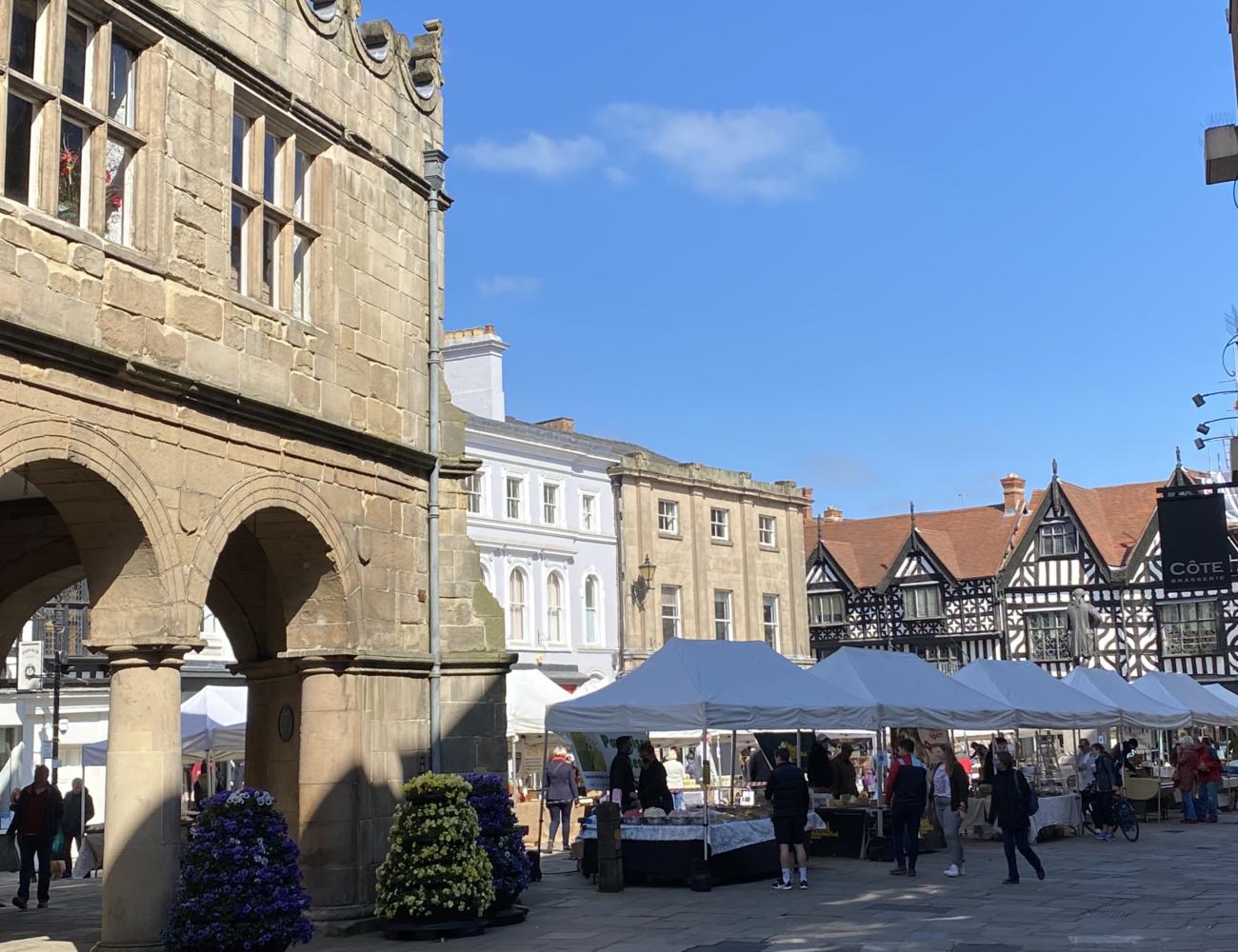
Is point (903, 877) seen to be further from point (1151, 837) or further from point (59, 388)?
point (59, 388)

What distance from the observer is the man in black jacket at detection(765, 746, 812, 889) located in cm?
1445

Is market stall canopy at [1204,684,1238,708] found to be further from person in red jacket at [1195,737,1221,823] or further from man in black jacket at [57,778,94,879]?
man in black jacket at [57,778,94,879]

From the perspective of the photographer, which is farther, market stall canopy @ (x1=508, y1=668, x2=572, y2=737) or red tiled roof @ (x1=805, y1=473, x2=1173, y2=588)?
red tiled roof @ (x1=805, y1=473, x2=1173, y2=588)

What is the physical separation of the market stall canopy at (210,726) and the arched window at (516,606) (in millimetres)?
15649

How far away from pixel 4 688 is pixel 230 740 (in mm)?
10268

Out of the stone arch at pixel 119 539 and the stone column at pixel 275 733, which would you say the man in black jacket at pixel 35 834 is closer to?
the stone column at pixel 275 733

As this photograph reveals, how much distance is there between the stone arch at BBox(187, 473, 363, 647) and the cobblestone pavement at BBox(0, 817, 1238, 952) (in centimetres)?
263

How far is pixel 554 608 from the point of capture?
36.6 meters

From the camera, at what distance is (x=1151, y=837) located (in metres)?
21.1

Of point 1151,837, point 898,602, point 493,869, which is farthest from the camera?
point 898,602

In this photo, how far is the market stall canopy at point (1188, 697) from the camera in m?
26.3

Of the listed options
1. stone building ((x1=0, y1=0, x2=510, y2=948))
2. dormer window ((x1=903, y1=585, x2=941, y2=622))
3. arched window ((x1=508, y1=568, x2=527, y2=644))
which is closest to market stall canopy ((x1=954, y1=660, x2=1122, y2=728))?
stone building ((x1=0, y1=0, x2=510, y2=948))

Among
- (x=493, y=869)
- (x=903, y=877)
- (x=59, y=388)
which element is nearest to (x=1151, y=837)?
(x=903, y=877)

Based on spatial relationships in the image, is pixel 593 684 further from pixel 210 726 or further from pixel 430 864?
pixel 430 864
